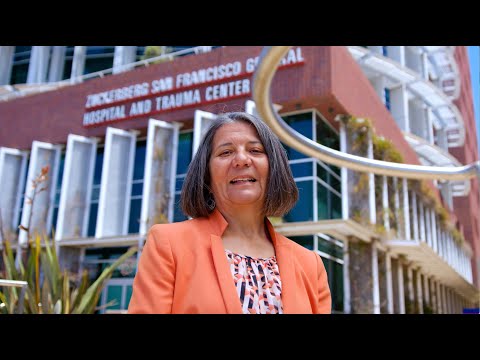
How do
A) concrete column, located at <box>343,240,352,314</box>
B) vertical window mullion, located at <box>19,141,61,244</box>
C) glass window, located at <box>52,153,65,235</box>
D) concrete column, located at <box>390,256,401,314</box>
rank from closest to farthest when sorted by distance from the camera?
concrete column, located at <box>343,240,352,314</box>
vertical window mullion, located at <box>19,141,61,244</box>
glass window, located at <box>52,153,65,235</box>
concrete column, located at <box>390,256,401,314</box>

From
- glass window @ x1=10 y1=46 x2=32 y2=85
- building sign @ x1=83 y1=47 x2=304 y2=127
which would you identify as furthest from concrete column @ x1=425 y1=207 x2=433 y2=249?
glass window @ x1=10 y1=46 x2=32 y2=85

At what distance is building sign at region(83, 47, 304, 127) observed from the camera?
1486 centimetres

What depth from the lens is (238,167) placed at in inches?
52.2

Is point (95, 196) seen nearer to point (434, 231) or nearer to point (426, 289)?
point (434, 231)

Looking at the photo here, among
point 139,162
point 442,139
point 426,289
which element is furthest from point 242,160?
point 442,139

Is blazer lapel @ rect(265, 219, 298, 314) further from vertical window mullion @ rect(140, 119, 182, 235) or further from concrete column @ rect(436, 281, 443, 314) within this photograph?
concrete column @ rect(436, 281, 443, 314)

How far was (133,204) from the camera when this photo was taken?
54.8ft

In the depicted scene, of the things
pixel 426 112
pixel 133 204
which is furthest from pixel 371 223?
pixel 426 112

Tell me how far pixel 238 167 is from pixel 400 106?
79.3ft

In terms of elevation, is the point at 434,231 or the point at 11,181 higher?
the point at 11,181

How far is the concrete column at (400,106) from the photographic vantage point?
78.7 feet

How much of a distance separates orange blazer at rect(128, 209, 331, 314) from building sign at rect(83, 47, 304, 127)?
1328 centimetres

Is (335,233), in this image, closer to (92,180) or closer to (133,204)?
(133,204)

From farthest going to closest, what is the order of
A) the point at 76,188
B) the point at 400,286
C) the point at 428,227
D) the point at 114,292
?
1. the point at 428,227
2. the point at 400,286
3. the point at 76,188
4. the point at 114,292
